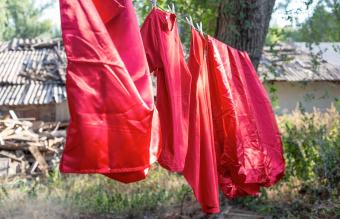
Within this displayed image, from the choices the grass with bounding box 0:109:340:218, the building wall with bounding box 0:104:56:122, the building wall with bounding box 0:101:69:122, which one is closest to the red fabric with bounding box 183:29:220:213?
the grass with bounding box 0:109:340:218

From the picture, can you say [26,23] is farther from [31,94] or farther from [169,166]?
[169,166]

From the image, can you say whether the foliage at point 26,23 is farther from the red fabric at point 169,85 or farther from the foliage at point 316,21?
the red fabric at point 169,85

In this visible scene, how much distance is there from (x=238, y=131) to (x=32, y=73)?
10622 mm

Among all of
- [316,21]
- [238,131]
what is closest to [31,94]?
[316,21]

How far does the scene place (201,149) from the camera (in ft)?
8.80

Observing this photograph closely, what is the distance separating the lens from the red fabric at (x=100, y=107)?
178 cm

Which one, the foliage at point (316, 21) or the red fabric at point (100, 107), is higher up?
the foliage at point (316, 21)

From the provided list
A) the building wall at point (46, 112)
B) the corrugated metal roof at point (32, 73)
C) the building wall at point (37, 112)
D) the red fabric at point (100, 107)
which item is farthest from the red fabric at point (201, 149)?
the building wall at point (37, 112)

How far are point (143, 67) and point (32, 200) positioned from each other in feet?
14.2

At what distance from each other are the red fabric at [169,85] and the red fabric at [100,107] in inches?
14.2

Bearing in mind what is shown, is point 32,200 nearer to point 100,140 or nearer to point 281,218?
point 281,218

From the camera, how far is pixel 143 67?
2031 mm

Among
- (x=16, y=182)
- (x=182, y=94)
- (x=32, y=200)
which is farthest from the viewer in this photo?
(x=16, y=182)

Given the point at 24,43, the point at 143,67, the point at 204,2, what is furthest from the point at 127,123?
the point at 24,43
